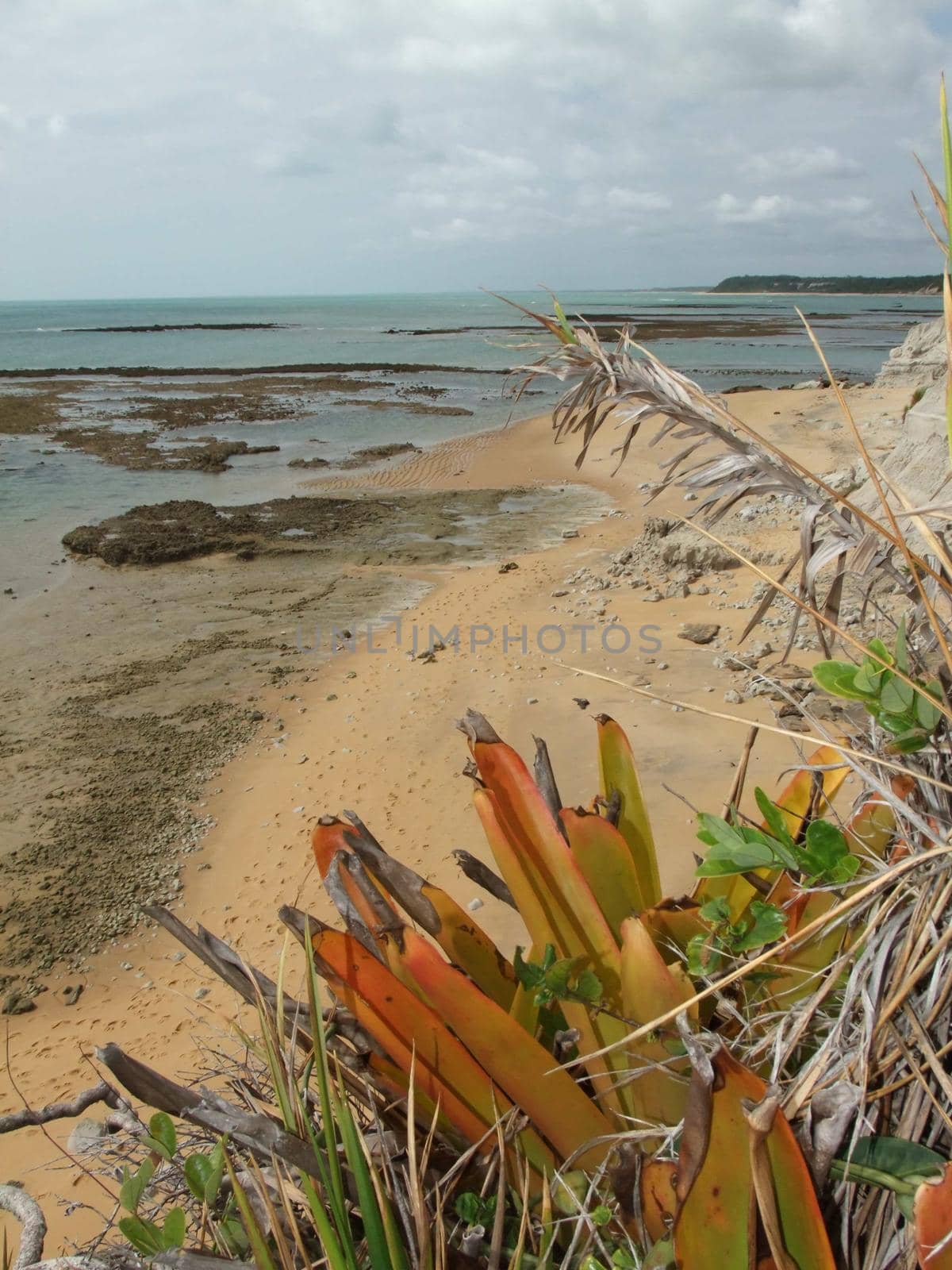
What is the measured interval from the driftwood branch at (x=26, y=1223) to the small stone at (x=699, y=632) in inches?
229

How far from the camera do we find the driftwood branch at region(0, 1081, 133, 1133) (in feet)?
3.90

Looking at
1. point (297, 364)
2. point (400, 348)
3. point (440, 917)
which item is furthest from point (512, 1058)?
point (400, 348)

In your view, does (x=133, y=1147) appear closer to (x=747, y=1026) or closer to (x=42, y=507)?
(x=747, y=1026)

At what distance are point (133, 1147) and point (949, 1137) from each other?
1.18 m

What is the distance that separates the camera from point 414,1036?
1.18 meters

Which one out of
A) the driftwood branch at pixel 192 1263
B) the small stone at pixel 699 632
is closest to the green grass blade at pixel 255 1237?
the driftwood branch at pixel 192 1263

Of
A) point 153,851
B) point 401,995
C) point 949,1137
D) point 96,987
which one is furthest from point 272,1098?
Answer: point 153,851

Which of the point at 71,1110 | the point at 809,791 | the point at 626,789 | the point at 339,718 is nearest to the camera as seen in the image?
the point at 71,1110

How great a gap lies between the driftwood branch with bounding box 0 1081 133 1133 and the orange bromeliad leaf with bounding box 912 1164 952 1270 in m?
1.05

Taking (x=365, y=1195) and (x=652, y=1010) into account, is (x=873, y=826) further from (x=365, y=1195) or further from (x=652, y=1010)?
(x=365, y=1195)

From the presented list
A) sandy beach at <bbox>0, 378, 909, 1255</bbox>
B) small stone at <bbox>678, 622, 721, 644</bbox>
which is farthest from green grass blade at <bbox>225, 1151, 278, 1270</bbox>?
small stone at <bbox>678, 622, 721, 644</bbox>

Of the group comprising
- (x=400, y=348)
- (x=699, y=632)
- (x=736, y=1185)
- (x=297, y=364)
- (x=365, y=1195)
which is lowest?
(x=699, y=632)

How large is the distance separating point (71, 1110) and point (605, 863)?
92cm

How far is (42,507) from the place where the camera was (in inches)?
536
